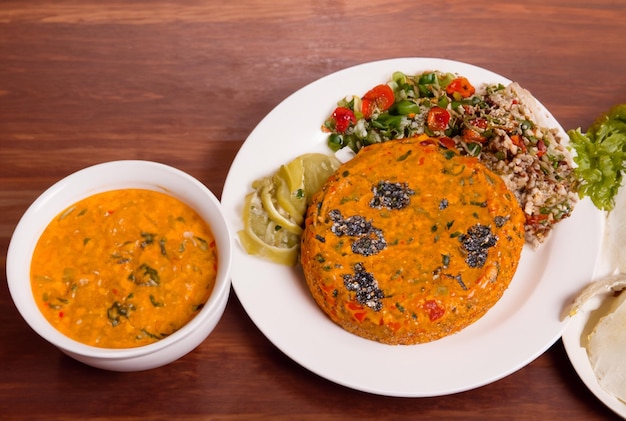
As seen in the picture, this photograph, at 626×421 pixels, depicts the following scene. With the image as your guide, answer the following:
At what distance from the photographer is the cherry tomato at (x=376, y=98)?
3.67 metres

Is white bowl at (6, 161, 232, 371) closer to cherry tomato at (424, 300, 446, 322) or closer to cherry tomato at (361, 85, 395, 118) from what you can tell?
cherry tomato at (424, 300, 446, 322)

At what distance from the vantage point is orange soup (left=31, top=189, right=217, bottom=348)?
2793 millimetres

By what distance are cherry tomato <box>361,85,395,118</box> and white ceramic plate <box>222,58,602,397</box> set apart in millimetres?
191

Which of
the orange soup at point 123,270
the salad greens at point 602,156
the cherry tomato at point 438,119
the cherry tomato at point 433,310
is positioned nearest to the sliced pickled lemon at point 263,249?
the orange soup at point 123,270

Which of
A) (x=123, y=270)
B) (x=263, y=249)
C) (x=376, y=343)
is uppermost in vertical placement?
(x=123, y=270)

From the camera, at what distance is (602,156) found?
12.0 feet

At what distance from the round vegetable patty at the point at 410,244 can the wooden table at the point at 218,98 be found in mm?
455

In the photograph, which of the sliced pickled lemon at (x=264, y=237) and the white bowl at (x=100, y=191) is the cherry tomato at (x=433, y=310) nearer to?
the sliced pickled lemon at (x=264, y=237)

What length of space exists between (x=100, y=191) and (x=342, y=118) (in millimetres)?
1289

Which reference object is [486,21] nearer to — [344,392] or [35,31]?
[344,392]

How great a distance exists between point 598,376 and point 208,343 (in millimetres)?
1831

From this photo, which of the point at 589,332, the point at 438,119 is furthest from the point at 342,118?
the point at 589,332

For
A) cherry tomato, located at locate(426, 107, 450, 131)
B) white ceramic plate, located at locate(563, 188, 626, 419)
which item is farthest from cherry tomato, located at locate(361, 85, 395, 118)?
white ceramic plate, located at locate(563, 188, 626, 419)

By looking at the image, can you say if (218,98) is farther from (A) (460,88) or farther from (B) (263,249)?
(A) (460,88)
